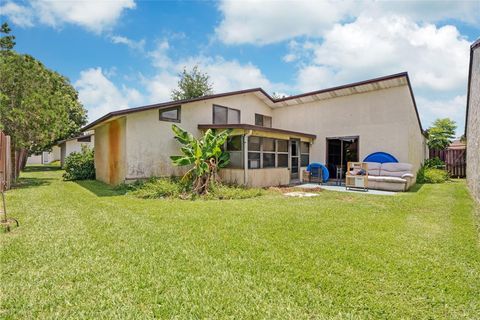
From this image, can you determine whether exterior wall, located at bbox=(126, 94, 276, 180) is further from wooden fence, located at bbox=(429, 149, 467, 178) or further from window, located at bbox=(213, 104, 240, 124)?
wooden fence, located at bbox=(429, 149, 467, 178)

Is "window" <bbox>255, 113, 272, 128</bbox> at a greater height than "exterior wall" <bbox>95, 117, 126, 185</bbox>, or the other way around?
"window" <bbox>255, 113, 272, 128</bbox>

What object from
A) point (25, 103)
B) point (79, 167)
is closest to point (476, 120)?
point (25, 103)

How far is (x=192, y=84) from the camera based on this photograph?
28109mm

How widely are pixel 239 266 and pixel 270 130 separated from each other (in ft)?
30.9

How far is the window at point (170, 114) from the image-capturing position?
40.6 ft

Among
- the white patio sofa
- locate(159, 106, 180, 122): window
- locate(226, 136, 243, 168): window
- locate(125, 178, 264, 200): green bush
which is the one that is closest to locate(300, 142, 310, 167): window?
the white patio sofa

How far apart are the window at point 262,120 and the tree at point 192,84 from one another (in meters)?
11.9

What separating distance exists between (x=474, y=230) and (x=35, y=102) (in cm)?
1701

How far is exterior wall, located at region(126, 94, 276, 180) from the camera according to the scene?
1148 centimetres

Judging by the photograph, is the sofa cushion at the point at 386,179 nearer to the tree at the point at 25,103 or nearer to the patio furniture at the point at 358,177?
the patio furniture at the point at 358,177

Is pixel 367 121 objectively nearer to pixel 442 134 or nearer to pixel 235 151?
pixel 235 151

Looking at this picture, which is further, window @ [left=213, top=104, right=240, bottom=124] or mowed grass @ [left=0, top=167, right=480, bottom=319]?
window @ [left=213, top=104, right=240, bottom=124]

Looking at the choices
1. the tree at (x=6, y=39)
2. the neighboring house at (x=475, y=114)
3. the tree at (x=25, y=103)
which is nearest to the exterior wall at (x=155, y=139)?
the tree at (x=25, y=103)

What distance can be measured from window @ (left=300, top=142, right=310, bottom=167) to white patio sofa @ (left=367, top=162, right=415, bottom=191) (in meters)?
4.07
